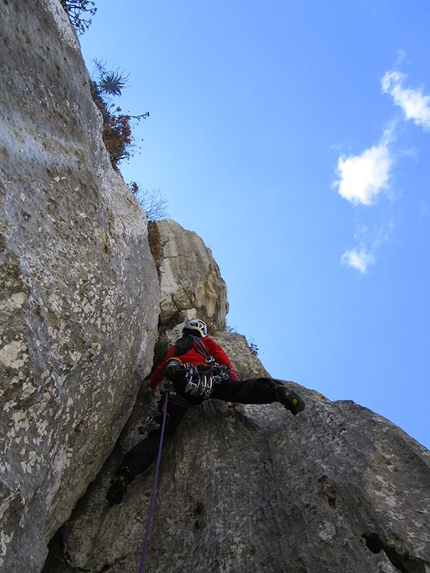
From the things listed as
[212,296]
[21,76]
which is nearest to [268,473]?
[21,76]

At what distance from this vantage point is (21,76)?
6086 millimetres

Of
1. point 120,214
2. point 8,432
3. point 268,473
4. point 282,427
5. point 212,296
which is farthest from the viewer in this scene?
point 212,296

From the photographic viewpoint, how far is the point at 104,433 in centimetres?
715

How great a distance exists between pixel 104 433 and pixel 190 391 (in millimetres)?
1467

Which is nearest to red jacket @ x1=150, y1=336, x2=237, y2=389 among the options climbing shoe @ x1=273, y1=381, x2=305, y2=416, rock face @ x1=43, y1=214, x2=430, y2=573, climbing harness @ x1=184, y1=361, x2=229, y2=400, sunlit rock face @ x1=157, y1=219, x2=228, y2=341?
climbing harness @ x1=184, y1=361, x2=229, y2=400

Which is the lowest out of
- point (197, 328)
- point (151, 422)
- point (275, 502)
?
point (275, 502)

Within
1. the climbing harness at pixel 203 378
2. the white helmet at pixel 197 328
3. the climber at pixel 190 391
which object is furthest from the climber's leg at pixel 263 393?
the white helmet at pixel 197 328

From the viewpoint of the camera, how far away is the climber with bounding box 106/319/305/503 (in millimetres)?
7293

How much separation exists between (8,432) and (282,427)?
4.36 meters

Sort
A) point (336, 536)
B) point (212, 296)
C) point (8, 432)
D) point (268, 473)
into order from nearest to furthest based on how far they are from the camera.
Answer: point (8, 432), point (336, 536), point (268, 473), point (212, 296)

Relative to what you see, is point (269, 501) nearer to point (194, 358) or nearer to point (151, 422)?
point (151, 422)

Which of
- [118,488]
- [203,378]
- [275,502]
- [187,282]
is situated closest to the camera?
[275,502]

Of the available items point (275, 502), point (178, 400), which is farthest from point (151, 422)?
point (275, 502)

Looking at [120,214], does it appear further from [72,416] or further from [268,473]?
[268,473]
